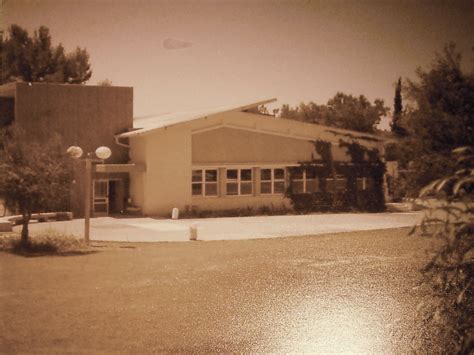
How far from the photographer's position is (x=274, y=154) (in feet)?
98.3

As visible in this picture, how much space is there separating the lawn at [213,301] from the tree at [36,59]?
31.6m

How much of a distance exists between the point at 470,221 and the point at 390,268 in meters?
9.39

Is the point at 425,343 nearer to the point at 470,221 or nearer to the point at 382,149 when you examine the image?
the point at 470,221

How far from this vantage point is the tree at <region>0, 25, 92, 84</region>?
142 feet

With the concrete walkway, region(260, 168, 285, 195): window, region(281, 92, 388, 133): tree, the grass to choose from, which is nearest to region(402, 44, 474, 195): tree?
the concrete walkway

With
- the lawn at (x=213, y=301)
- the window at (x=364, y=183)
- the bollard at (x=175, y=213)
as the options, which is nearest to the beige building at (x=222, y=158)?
the window at (x=364, y=183)

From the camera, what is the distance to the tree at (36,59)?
43312mm

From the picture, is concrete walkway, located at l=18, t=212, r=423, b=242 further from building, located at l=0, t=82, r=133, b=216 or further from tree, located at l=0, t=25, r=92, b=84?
tree, located at l=0, t=25, r=92, b=84

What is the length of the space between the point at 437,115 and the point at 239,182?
1044 cm

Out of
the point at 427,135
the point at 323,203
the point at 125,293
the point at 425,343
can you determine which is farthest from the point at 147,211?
the point at 425,343

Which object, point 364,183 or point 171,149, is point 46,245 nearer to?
point 171,149

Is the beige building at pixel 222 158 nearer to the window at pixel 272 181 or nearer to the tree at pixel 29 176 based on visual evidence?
the window at pixel 272 181

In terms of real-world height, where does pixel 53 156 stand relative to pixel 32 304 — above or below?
above

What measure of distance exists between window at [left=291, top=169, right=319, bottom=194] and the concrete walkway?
276 cm
